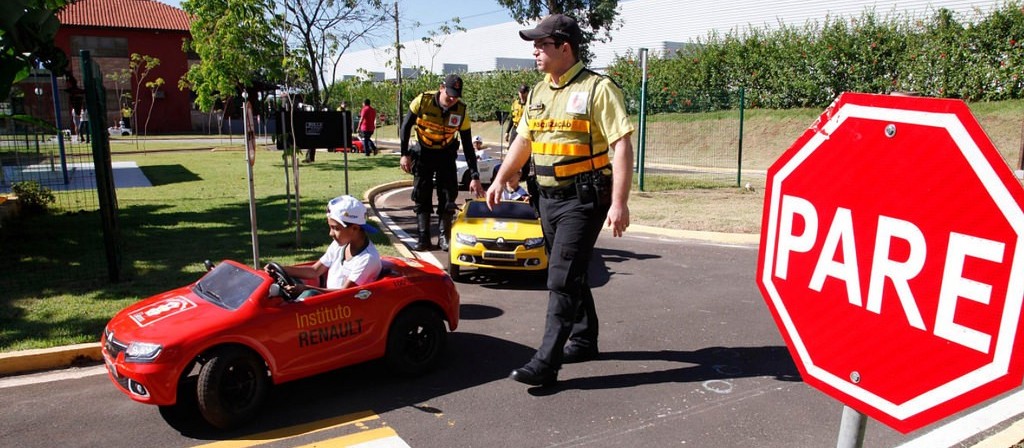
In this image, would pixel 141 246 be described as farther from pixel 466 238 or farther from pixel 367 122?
pixel 367 122

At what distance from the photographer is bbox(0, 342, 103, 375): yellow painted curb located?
499 cm

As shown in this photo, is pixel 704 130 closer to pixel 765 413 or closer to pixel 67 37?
pixel 765 413

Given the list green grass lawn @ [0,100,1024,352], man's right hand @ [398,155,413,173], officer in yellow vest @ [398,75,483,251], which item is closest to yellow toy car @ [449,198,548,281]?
officer in yellow vest @ [398,75,483,251]

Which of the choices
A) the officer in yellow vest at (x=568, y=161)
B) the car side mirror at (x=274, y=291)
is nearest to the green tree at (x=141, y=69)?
the car side mirror at (x=274, y=291)

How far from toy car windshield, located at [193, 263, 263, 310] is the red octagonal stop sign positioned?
3457 mm

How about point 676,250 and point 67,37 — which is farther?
point 67,37

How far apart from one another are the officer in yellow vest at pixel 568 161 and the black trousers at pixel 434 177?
4043 millimetres

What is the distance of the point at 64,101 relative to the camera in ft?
57.4

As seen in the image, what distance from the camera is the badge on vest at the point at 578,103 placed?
14.8 feet

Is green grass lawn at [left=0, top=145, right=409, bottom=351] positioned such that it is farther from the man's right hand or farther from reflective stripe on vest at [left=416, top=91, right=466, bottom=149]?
reflective stripe on vest at [left=416, top=91, right=466, bottom=149]

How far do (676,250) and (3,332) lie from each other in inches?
286

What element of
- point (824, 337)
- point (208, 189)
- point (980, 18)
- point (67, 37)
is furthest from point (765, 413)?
point (67, 37)

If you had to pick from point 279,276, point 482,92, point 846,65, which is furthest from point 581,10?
point 279,276

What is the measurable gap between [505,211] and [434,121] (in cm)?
137
